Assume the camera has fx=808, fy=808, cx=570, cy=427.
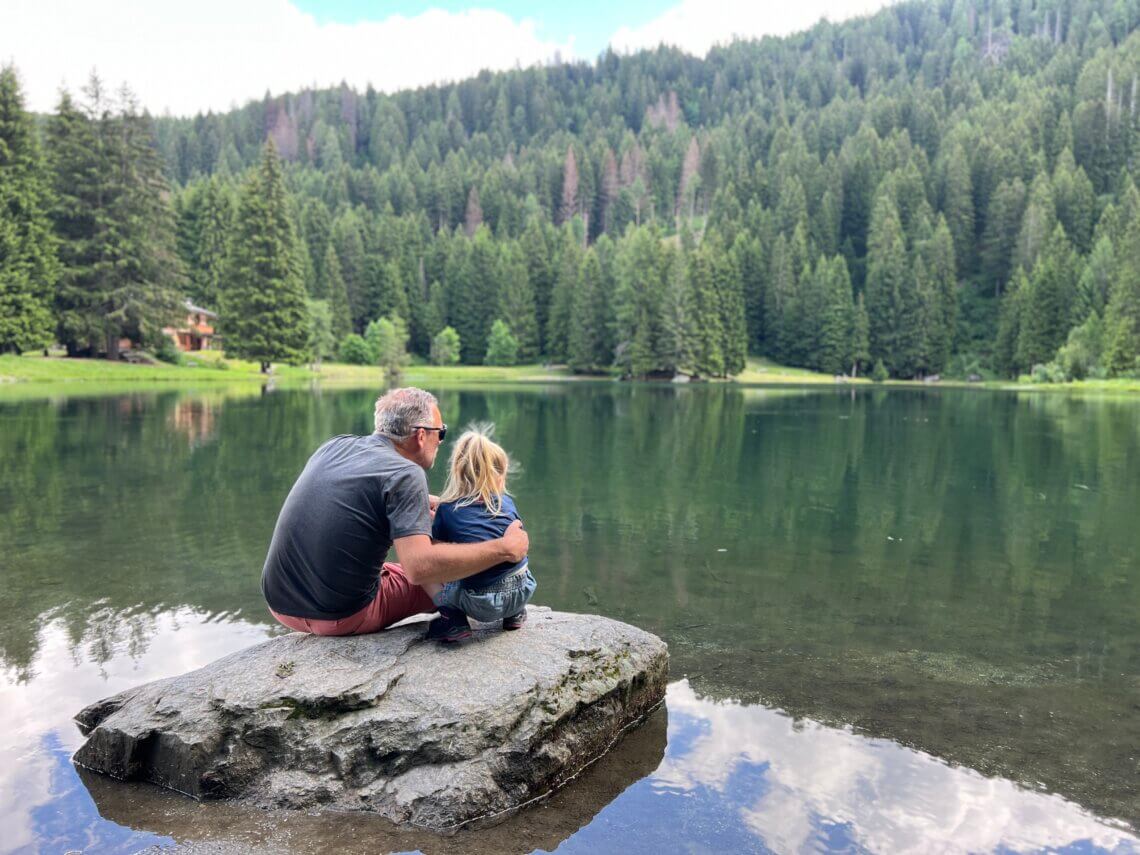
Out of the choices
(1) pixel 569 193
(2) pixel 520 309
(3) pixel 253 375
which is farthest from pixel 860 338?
(1) pixel 569 193

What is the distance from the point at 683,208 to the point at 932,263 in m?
66.6

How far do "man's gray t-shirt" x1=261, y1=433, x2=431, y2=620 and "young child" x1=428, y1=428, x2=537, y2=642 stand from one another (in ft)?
1.42

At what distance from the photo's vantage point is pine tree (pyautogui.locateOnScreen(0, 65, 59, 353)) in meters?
48.1

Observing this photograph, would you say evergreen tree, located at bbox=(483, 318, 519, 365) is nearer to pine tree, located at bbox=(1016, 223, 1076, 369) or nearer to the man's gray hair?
pine tree, located at bbox=(1016, 223, 1076, 369)

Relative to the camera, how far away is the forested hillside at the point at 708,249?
57.4 meters

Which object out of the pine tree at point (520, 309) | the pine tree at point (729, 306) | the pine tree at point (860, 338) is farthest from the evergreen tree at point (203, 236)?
the pine tree at point (860, 338)

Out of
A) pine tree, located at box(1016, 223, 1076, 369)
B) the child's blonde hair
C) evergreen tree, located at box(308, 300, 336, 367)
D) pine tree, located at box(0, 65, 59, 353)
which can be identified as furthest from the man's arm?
pine tree, located at box(1016, 223, 1076, 369)

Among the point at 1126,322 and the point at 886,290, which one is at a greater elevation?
the point at 886,290

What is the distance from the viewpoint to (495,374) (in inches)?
3752

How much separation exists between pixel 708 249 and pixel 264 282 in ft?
179

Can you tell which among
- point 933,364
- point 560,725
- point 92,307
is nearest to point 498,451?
point 560,725

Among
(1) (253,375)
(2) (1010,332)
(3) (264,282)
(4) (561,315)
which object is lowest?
(1) (253,375)

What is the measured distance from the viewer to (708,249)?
328 ft

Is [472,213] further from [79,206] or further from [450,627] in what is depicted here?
[450,627]
